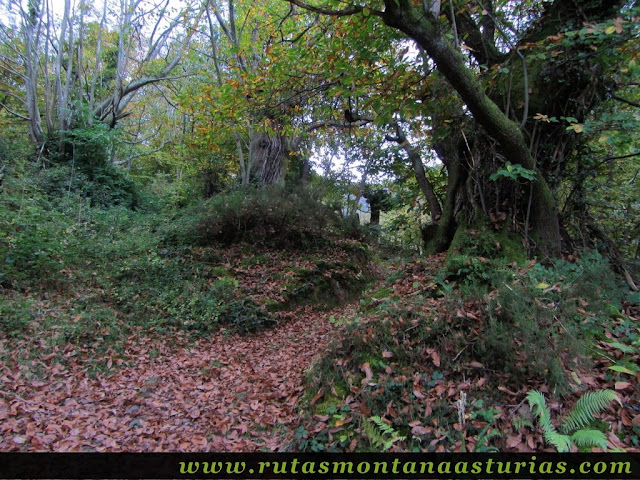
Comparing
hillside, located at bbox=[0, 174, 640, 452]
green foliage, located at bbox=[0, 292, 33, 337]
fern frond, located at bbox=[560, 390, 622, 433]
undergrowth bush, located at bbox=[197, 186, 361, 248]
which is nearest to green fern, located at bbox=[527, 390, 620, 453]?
fern frond, located at bbox=[560, 390, 622, 433]

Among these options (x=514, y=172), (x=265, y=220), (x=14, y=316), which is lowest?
(x=14, y=316)

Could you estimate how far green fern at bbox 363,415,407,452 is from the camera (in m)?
2.70

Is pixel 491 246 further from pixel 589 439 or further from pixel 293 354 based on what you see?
pixel 293 354

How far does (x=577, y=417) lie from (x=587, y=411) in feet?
0.28

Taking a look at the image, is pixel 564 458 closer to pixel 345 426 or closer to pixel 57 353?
pixel 345 426

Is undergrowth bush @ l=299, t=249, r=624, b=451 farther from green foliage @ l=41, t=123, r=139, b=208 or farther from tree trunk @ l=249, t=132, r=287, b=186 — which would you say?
green foliage @ l=41, t=123, r=139, b=208

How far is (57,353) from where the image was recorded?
4664 millimetres

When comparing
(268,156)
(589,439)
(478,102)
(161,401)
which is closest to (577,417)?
(589,439)

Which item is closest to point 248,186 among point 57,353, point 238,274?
point 238,274

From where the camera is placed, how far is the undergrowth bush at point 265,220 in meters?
9.15

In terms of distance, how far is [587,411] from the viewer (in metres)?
2.58

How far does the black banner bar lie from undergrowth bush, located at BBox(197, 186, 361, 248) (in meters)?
6.29

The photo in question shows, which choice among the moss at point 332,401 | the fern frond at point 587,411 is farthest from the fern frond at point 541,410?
the moss at point 332,401

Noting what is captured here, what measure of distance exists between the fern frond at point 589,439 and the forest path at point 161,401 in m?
2.35
